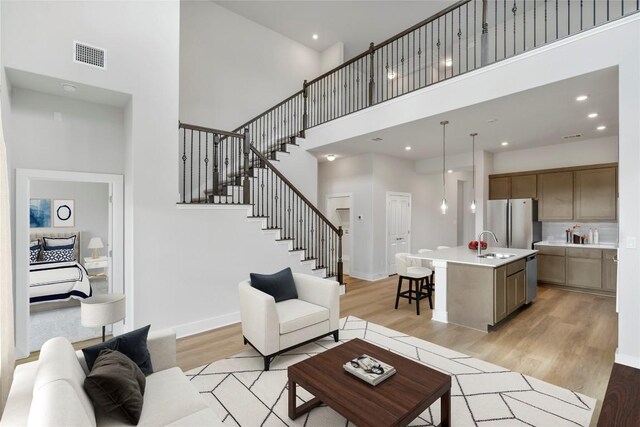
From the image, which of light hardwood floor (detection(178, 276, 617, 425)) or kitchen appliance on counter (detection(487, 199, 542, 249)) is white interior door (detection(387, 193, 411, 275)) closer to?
kitchen appliance on counter (detection(487, 199, 542, 249))

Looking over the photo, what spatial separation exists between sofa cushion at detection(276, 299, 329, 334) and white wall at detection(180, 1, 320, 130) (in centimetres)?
453

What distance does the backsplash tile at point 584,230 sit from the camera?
19.5 ft

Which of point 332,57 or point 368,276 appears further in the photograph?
point 332,57

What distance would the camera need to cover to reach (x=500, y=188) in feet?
22.6

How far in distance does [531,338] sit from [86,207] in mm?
5968

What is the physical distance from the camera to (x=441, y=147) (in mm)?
6453

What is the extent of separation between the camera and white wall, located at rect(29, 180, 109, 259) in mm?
3932

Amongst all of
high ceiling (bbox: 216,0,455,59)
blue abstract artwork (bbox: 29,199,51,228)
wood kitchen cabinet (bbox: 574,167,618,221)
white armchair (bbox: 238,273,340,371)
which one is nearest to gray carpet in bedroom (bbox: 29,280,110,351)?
blue abstract artwork (bbox: 29,199,51,228)

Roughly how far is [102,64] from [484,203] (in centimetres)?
725

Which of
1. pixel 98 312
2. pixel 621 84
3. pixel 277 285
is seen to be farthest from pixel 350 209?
pixel 98 312

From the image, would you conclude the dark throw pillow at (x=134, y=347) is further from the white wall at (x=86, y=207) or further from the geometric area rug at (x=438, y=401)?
the white wall at (x=86, y=207)

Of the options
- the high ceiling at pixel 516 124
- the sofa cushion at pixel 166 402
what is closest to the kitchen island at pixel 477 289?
the high ceiling at pixel 516 124

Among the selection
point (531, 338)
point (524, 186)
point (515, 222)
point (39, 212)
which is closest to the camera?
point (531, 338)

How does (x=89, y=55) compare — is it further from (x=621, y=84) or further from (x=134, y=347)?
(x=621, y=84)
